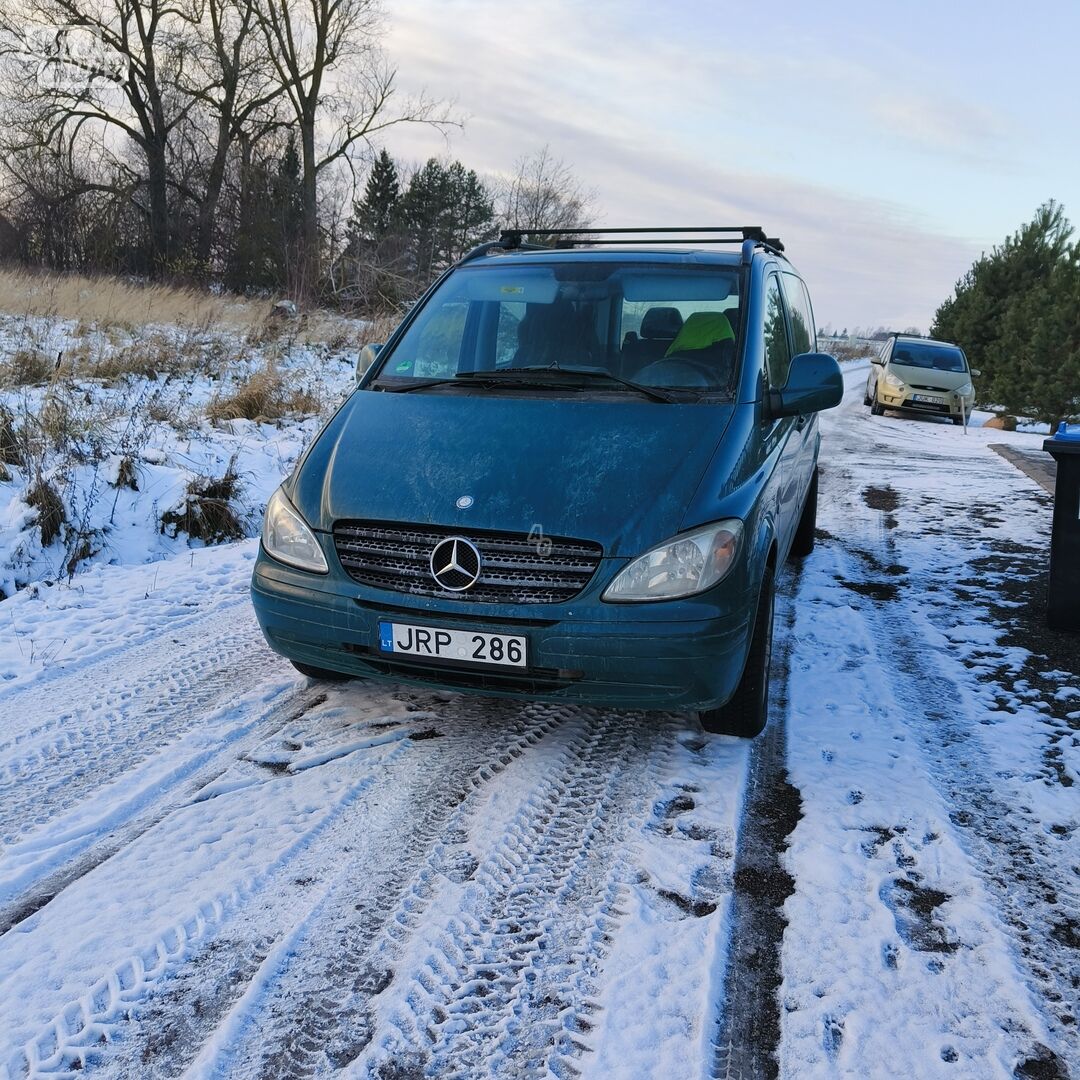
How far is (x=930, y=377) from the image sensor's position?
18.5 m

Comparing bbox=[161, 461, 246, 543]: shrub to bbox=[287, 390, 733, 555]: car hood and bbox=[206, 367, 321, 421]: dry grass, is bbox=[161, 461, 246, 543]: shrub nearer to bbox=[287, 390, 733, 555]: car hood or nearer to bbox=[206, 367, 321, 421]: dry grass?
bbox=[206, 367, 321, 421]: dry grass

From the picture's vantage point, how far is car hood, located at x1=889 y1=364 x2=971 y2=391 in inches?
722

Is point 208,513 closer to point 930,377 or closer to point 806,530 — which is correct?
point 806,530

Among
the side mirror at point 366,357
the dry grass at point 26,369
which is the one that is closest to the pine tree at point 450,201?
the dry grass at point 26,369

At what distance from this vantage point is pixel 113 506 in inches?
240

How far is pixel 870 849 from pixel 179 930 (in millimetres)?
1984

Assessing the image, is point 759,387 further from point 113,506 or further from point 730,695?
point 113,506

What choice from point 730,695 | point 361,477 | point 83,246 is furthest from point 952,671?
point 83,246

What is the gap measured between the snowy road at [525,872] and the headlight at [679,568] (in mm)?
695

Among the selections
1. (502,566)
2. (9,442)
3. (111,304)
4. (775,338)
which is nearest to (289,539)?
(502,566)

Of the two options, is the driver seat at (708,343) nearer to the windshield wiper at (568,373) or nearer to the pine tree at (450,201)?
the windshield wiper at (568,373)

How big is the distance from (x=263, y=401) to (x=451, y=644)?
7232 millimetres

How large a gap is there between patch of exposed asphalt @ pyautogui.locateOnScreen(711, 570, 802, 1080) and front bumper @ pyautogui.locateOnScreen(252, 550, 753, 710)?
0.38 m

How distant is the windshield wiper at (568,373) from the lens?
3766mm
